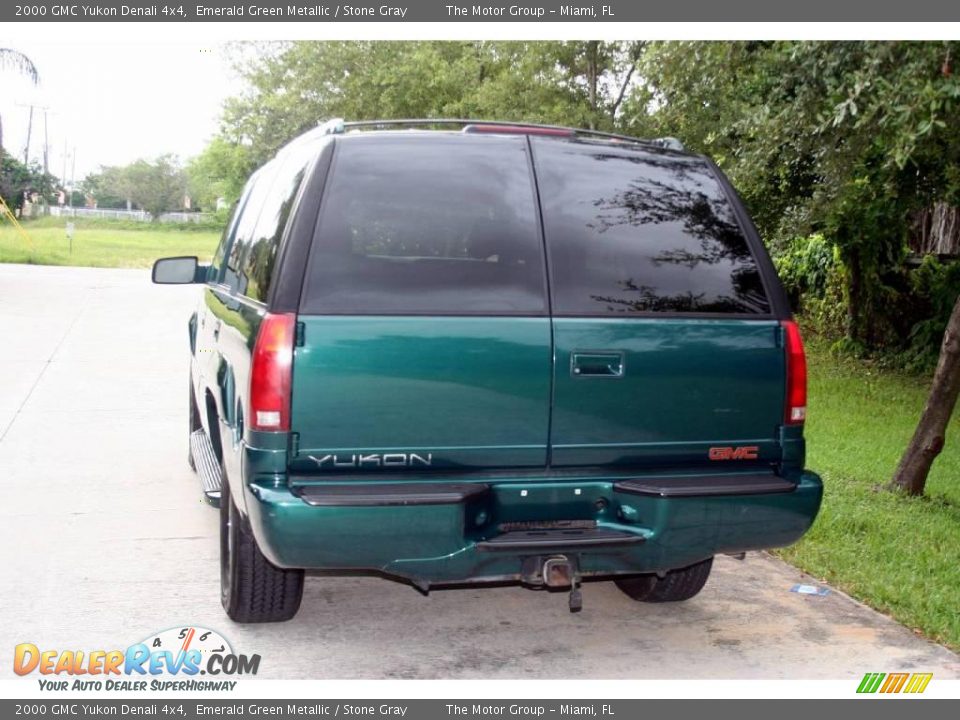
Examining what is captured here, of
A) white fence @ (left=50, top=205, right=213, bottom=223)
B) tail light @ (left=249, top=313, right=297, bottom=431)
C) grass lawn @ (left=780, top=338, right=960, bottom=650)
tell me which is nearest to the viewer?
tail light @ (left=249, top=313, right=297, bottom=431)

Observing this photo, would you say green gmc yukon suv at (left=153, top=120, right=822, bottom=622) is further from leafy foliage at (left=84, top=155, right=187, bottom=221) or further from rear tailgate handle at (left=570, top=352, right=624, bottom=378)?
leafy foliage at (left=84, top=155, right=187, bottom=221)

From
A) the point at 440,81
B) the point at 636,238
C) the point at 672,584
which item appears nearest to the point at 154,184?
the point at 440,81

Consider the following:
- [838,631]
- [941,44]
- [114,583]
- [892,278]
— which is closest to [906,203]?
[892,278]

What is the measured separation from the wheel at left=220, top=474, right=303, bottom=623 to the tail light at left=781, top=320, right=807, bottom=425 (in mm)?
2059

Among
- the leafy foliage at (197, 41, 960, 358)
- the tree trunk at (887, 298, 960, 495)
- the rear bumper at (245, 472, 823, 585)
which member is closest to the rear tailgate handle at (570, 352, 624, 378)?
the rear bumper at (245, 472, 823, 585)

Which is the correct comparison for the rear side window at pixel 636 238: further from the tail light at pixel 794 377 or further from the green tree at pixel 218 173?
the green tree at pixel 218 173

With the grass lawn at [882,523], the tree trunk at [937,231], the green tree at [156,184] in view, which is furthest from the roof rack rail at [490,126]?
the green tree at [156,184]

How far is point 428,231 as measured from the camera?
440cm

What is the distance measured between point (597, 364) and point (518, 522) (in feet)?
2.12

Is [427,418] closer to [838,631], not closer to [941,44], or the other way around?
[838,631]

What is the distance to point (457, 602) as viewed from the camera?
5.50 m

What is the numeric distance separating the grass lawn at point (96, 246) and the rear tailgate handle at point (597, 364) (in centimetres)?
3575

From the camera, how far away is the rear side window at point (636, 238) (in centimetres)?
439

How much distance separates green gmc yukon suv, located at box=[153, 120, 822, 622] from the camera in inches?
161
